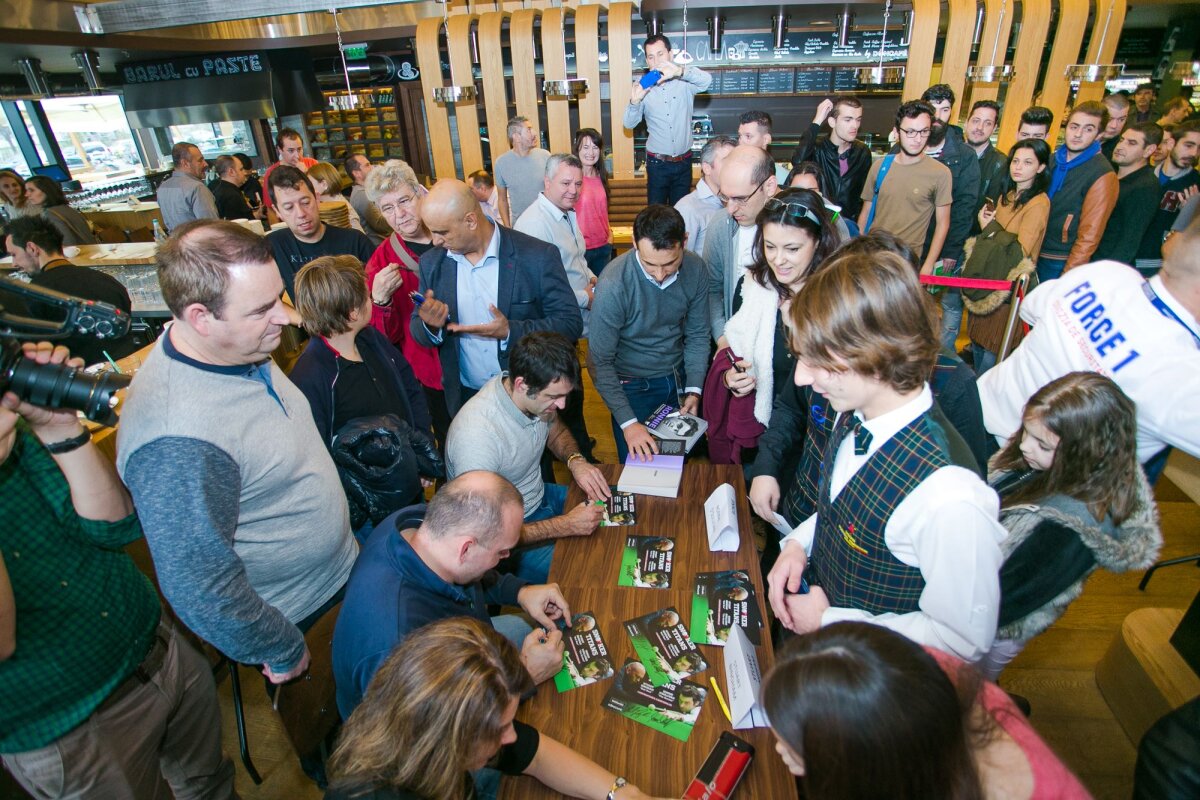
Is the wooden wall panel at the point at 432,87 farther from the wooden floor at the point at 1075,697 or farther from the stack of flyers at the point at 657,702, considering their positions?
the stack of flyers at the point at 657,702

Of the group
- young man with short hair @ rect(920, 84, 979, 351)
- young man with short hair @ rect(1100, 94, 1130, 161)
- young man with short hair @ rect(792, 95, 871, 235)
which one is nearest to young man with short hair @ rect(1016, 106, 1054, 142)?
young man with short hair @ rect(920, 84, 979, 351)

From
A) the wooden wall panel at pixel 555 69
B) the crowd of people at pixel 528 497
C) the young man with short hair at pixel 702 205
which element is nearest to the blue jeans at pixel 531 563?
the crowd of people at pixel 528 497

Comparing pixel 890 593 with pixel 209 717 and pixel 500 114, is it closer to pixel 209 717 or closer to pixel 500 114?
pixel 209 717

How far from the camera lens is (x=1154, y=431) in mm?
1837

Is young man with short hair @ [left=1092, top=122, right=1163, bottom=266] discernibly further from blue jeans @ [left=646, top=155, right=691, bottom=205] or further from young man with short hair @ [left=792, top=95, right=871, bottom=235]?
blue jeans @ [left=646, top=155, right=691, bottom=205]

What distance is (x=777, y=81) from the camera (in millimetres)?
7645

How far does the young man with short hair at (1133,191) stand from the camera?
4.23 metres

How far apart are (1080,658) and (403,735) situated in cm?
296

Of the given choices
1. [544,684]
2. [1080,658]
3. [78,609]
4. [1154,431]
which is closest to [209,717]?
[78,609]

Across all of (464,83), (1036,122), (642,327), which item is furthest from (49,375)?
(464,83)

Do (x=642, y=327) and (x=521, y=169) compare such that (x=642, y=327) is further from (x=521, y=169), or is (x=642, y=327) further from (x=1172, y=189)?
(x=1172, y=189)

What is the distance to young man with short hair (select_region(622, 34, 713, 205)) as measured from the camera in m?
4.96

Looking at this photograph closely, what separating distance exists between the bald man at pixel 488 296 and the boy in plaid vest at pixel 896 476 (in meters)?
1.73

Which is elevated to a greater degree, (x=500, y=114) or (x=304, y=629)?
(x=500, y=114)
